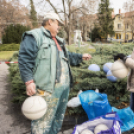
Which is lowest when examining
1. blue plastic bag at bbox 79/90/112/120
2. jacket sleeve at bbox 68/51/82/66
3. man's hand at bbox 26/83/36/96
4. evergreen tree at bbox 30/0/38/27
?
blue plastic bag at bbox 79/90/112/120

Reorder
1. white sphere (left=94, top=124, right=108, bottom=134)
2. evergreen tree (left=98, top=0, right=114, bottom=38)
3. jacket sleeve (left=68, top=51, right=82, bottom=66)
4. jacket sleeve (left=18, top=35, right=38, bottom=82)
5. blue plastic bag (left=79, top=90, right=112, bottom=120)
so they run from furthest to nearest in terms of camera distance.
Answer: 1. evergreen tree (left=98, top=0, right=114, bottom=38)
2. blue plastic bag (left=79, top=90, right=112, bottom=120)
3. white sphere (left=94, top=124, right=108, bottom=134)
4. jacket sleeve (left=68, top=51, right=82, bottom=66)
5. jacket sleeve (left=18, top=35, right=38, bottom=82)

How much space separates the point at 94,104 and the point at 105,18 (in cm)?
122


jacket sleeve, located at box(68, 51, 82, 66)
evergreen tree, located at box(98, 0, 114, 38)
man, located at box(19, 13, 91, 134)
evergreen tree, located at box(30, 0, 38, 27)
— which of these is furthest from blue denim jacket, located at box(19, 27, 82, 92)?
evergreen tree, located at box(98, 0, 114, 38)

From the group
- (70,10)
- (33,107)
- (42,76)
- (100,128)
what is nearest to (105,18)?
(70,10)

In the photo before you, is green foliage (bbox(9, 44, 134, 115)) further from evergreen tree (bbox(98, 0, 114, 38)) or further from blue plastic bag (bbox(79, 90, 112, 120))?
evergreen tree (bbox(98, 0, 114, 38))

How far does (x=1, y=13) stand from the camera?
1.46m

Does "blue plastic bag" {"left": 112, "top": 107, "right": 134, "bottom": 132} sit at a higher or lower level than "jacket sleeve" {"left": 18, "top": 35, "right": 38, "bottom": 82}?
lower

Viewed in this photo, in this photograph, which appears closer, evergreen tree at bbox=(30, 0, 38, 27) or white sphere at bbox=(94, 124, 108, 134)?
evergreen tree at bbox=(30, 0, 38, 27)

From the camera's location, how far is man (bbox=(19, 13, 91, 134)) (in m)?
1.21

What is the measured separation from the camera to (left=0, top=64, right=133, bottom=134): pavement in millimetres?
2072

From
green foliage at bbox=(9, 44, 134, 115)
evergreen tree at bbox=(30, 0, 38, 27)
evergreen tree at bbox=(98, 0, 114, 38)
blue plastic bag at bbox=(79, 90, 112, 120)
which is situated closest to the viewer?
evergreen tree at bbox=(30, 0, 38, 27)

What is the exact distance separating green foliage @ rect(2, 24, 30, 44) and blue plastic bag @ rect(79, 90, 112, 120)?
1095mm

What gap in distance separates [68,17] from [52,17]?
36cm

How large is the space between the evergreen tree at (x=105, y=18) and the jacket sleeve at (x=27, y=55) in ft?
3.87
